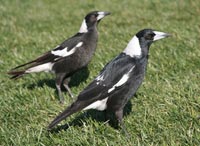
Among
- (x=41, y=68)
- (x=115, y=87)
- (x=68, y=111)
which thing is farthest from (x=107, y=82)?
(x=41, y=68)

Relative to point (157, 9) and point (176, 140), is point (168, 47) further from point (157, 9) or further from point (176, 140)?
point (157, 9)

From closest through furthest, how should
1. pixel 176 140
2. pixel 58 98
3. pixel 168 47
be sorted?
pixel 176 140 < pixel 58 98 < pixel 168 47

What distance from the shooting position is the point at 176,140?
10.7 feet

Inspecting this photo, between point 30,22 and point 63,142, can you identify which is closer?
point 63,142

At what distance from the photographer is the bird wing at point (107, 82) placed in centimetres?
370

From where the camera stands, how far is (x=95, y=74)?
17.4 feet

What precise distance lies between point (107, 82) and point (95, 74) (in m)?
1.56

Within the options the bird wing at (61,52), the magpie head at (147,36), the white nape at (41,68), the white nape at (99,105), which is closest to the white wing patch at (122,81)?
the white nape at (99,105)

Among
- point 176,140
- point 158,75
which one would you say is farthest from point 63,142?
point 158,75

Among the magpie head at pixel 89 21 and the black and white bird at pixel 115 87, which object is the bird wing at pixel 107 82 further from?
the magpie head at pixel 89 21

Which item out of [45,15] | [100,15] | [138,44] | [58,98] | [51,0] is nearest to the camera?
[138,44]

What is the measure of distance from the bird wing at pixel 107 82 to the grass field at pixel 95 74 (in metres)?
0.25

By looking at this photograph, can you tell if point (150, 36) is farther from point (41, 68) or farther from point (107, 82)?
point (41, 68)

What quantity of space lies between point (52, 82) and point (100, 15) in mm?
1147
